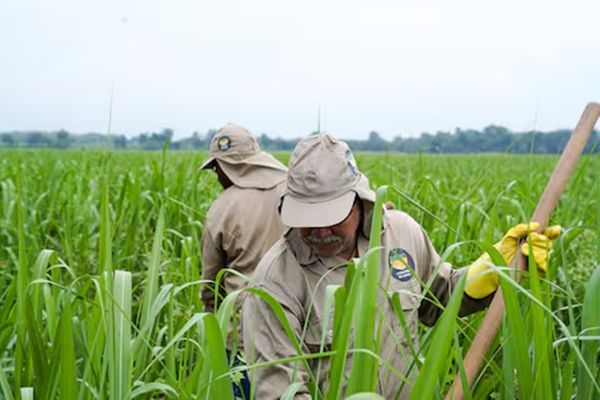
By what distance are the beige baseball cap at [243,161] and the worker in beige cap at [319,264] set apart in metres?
1.44

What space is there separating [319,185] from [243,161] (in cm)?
163

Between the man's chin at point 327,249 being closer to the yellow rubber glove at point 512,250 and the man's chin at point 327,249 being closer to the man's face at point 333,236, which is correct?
the man's face at point 333,236

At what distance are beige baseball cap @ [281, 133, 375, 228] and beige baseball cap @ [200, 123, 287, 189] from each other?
5.12 feet

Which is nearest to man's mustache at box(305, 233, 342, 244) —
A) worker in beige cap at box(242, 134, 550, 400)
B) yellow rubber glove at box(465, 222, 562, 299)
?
worker in beige cap at box(242, 134, 550, 400)

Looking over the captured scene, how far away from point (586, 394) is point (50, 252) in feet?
3.73

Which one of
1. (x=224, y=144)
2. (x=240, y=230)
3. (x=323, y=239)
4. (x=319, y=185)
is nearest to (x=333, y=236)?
(x=323, y=239)

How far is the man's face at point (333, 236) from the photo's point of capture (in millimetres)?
2148

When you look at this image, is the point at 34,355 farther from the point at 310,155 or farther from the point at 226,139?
the point at 226,139

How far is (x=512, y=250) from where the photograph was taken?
7.13 ft

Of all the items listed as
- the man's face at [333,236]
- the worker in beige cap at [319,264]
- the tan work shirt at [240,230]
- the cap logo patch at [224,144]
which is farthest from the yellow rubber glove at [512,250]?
the cap logo patch at [224,144]

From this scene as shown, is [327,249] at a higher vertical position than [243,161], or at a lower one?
lower

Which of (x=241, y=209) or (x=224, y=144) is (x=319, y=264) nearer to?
(x=241, y=209)

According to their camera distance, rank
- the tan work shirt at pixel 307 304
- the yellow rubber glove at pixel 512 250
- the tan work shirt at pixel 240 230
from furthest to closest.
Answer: the tan work shirt at pixel 240 230 → the tan work shirt at pixel 307 304 → the yellow rubber glove at pixel 512 250

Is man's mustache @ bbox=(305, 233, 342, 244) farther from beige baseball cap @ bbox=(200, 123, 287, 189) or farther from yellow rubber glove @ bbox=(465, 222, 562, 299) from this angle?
beige baseball cap @ bbox=(200, 123, 287, 189)
